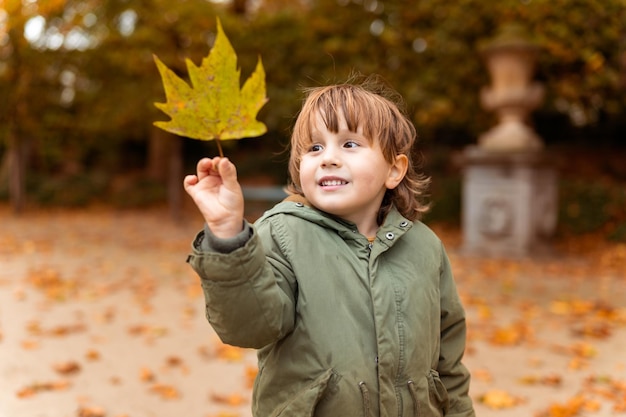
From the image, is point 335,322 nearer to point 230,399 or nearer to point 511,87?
point 230,399

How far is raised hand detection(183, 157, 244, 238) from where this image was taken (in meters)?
1.12

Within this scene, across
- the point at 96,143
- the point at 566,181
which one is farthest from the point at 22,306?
the point at 96,143

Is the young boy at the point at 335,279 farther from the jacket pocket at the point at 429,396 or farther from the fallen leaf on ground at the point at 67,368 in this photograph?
the fallen leaf on ground at the point at 67,368

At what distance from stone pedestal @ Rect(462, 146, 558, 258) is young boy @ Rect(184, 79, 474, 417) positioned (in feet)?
21.8

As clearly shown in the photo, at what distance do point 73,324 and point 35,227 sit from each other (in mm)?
7599

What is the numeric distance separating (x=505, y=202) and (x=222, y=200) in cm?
726

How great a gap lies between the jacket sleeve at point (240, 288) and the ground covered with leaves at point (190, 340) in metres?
2.00

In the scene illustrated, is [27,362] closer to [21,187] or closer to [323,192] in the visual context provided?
[323,192]

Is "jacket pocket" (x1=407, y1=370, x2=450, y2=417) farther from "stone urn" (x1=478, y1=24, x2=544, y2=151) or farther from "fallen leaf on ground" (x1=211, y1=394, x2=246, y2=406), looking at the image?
"stone urn" (x1=478, y1=24, x2=544, y2=151)

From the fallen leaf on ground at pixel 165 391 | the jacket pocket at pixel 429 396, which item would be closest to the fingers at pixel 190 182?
the jacket pocket at pixel 429 396

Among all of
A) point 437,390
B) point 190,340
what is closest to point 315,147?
point 437,390

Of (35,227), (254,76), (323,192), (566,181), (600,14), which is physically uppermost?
(600,14)

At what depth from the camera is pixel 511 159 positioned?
7691 mm

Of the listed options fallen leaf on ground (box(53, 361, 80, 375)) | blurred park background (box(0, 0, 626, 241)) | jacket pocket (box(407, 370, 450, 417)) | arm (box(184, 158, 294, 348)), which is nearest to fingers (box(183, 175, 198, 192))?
arm (box(184, 158, 294, 348))
